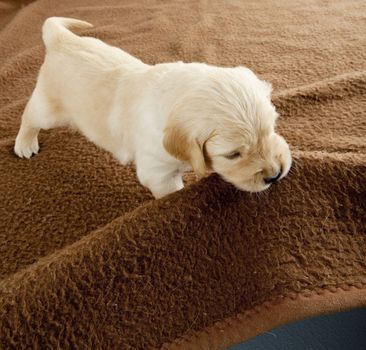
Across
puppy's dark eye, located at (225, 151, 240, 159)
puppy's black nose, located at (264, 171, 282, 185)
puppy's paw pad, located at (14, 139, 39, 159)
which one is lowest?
puppy's paw pad, located at (14, 139, 39, 159)

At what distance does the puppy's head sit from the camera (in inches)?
39.8

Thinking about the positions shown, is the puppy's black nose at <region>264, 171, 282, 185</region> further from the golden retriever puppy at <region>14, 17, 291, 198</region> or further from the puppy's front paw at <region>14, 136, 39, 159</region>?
the puppy's front paw at <region>14, 136, 39, 159</region>

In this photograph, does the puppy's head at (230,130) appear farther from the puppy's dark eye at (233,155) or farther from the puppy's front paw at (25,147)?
the puppy's front paw at (25,147)

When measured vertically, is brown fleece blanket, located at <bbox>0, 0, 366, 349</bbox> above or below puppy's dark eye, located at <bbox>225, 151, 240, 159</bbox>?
below

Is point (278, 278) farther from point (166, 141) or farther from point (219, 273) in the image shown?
point (166, 141)

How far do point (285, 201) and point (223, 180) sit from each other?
0.18 m

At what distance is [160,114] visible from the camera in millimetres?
1177

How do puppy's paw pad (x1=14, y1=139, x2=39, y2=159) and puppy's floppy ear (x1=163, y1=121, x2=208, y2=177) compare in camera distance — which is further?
puppy's paw pad (x1=14, y1=139, x2=39, y2=159)

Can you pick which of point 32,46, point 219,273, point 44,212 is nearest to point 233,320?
point 219,273

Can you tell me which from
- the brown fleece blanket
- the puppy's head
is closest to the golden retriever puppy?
the puppy's head

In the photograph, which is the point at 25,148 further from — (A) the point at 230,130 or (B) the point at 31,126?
(A) the point at 230,130

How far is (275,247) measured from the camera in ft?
3.58

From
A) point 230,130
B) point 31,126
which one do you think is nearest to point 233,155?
point 230,130

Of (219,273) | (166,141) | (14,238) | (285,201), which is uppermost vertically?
(166,141)
